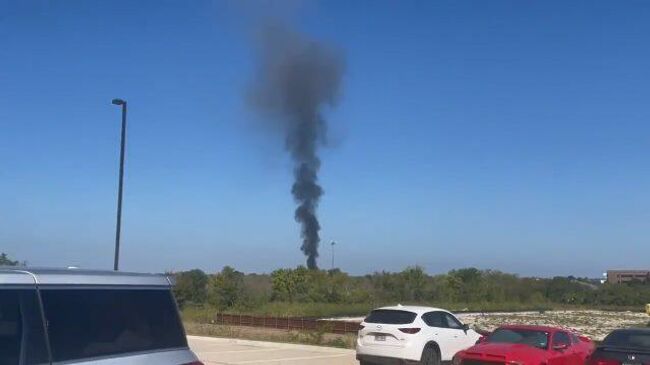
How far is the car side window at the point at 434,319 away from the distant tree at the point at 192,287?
3433 cm

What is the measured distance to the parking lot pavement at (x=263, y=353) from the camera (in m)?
19.4

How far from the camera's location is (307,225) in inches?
2395

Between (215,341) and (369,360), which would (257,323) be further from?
(369,360)

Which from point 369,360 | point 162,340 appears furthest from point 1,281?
point 369,360

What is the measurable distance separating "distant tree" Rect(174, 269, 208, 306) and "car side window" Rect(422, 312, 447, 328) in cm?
3433

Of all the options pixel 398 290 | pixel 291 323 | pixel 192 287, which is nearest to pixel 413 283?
pixel 398 290

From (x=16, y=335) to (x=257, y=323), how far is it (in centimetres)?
2731

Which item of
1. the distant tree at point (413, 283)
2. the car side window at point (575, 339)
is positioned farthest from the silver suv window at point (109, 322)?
the distant tree at point (413, 283)

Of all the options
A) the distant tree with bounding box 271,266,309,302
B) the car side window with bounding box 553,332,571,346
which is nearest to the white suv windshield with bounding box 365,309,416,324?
the car side window with bounding box 553,332,571,346

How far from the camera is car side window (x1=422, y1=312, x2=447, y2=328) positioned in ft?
56.2

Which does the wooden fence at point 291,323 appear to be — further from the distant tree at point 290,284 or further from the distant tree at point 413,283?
the distant tree at point 413,283

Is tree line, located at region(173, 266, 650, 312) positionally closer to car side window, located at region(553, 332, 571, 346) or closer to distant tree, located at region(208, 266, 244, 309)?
distant tree, located at region(208, 266, 244, 309)

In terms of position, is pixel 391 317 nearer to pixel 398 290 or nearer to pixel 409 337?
pixel 409 337

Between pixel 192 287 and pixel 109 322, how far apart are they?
4983cm
